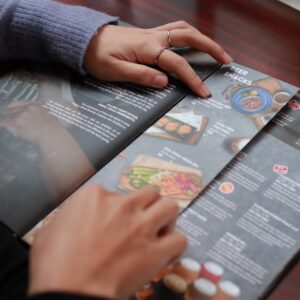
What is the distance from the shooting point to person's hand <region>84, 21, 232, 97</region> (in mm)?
631

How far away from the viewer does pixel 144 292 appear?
46cm

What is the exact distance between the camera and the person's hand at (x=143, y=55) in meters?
0.63

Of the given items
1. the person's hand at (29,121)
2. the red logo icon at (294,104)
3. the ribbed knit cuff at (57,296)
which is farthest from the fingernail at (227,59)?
the ribbed knit cuff at (57,296)

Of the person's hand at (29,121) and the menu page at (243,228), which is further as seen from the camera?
the person's hand at (29,121)

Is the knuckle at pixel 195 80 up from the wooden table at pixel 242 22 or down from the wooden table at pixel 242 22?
down

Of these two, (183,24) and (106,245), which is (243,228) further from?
(183,24)

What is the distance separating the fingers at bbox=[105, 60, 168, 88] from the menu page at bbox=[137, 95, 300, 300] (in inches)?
5.9

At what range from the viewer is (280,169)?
550mm

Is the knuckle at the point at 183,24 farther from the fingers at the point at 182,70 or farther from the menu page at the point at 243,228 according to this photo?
the menu page at the point at 243,228

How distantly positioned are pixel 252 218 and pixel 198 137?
4.8 inches

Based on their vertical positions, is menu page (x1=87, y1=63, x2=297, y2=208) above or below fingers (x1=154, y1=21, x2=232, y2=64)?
below

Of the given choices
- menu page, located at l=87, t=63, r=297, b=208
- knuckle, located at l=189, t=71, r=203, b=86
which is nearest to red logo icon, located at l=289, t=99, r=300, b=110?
menu page, located at l=87, t=63, r=297, b=208

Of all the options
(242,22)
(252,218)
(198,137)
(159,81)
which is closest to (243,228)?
(252,218)

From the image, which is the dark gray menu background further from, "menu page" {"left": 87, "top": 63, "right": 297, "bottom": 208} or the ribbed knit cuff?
the ribbed knit cuff
